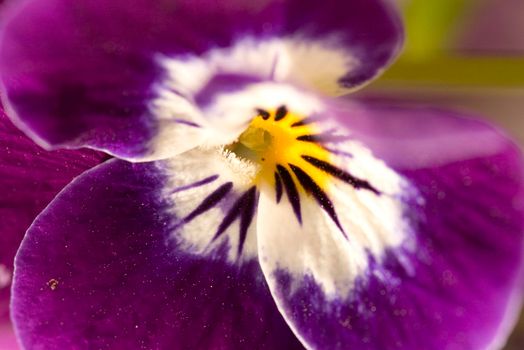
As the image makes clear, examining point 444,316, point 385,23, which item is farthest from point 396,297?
point 385,23

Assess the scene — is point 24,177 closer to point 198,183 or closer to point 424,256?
point 198,183

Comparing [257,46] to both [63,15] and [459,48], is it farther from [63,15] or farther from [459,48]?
[459,48]

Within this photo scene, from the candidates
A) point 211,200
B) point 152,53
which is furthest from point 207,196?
point 152,53

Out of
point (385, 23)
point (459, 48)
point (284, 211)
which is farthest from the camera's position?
point (459, 48)

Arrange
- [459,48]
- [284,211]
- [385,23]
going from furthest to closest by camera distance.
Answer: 1. [459,48]
2. [284,211]
3. [385,23]

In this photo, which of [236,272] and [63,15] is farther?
[236,272]

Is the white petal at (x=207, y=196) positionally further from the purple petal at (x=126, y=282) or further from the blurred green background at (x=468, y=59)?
the blurred green background at (x=468, y=59)

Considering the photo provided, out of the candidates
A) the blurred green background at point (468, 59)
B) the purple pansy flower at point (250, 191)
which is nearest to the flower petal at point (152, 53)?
the purple pansy flower at point (250, 191)
